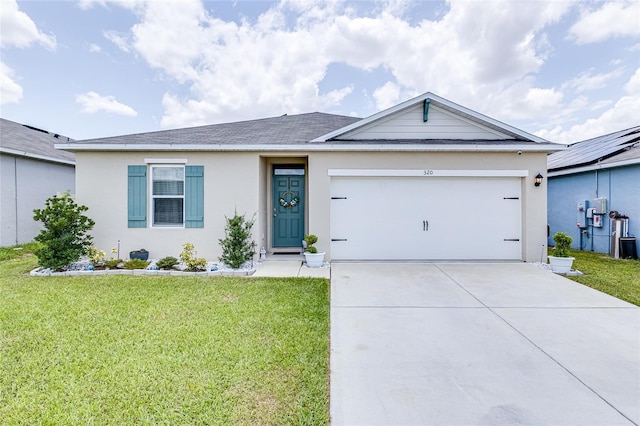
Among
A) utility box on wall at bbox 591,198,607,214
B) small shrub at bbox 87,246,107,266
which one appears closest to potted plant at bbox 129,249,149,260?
small shrub at bbox 87,246,107,266

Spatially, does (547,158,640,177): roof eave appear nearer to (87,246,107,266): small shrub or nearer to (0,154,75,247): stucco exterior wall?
(87,246,107,266): small shrub

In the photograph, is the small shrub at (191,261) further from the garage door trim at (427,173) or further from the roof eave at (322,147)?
the garage door trim at (427,173)

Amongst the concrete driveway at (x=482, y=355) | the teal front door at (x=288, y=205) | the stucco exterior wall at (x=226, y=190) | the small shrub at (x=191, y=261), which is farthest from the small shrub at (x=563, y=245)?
the small shrub at (x=191, y=261)

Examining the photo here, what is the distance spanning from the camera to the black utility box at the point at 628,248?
25.6 ft

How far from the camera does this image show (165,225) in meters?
7.17

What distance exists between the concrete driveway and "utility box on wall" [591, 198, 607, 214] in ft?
17.5

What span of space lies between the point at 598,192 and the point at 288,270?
9.82m

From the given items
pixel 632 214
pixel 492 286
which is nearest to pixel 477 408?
pixel 492 286

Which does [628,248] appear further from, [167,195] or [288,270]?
[167,195]

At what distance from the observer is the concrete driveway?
2.24m

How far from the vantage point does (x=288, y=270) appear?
253 inches

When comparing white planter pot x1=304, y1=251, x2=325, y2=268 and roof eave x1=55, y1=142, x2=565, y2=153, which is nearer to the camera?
white planter pot x1=304, y1=251, x2=325, y2=268

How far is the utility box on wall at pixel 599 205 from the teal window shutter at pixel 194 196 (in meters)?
11.4

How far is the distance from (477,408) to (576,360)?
1500mm
